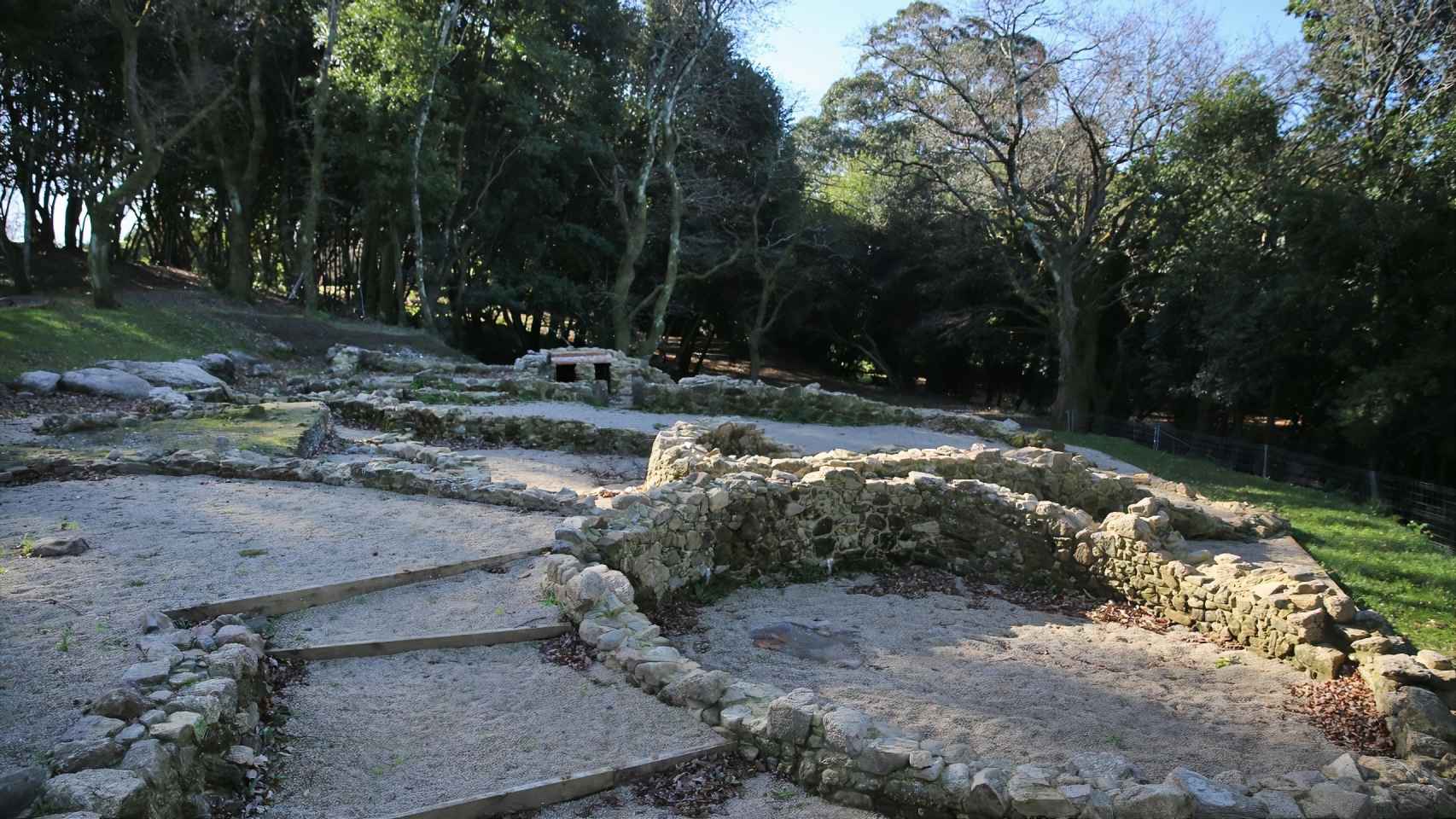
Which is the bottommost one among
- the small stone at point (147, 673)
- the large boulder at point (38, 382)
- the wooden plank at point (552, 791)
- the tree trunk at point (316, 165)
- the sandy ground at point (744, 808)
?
the sandy ground at point (744, 808)

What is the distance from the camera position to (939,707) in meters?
6.06

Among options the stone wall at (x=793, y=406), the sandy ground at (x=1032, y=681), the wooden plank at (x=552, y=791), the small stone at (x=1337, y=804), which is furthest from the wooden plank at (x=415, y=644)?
the stone wall at (x=793, y=406)

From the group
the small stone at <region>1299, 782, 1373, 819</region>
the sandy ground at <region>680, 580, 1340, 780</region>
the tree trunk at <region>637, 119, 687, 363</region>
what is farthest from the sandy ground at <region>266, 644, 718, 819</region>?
the tree trunk at <region>637, 119, 687, 363</region>

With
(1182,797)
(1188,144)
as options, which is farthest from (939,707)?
(1188,144)

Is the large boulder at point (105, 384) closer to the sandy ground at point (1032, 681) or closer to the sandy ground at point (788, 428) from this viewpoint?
the sandy ground at point (788, 428)

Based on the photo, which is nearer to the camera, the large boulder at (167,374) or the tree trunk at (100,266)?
the large boulder at (167,374)

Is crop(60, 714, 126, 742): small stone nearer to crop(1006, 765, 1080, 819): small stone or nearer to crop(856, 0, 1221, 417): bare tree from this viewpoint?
crop(1006, 765, 1080, 819): small stone

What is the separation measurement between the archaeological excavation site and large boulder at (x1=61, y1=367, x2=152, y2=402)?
271cm

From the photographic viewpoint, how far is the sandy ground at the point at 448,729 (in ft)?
14.6

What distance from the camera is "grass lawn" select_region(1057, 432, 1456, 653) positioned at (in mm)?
8617

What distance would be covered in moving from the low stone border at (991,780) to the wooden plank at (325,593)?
9.05 ft

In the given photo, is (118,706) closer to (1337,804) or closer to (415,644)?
(415,644)

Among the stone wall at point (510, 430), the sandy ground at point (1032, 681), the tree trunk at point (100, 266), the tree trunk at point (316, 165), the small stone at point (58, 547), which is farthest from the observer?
the tree trunk at point (316, 165)

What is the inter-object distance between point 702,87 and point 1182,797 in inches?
1279
